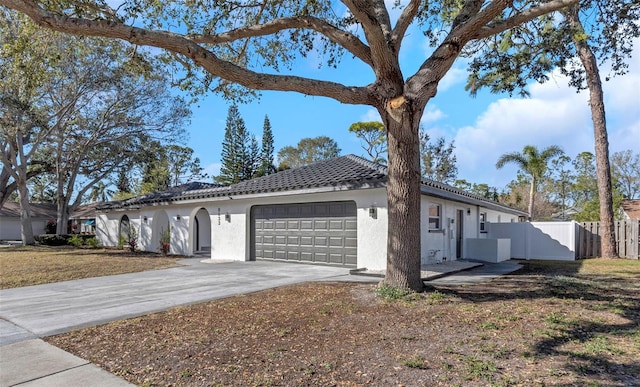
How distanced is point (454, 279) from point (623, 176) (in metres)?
37.3

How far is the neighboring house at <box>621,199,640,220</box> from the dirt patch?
26.0m

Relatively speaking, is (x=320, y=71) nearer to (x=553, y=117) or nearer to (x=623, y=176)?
(x=553, y=117)

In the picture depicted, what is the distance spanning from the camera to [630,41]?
9781 mm

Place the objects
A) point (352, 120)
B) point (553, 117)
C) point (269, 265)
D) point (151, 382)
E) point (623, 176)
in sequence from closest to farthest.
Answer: point (151, 382) < point (269, 265) < point (553, 117) < point (352, 120) < point (623, 176)

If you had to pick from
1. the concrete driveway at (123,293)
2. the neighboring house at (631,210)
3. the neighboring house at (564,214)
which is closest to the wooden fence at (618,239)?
the concrete driveway at (123,293)

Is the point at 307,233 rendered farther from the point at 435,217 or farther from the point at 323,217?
the point at 435,217

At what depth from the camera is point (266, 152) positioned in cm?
3997

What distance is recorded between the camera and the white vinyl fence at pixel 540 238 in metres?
16.8

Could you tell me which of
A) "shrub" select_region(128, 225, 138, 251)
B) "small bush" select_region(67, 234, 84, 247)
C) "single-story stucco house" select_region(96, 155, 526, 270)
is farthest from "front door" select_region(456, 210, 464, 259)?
"small bush" select_region(67, 234, 84, 247)

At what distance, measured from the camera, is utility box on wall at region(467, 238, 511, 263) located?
14.7m

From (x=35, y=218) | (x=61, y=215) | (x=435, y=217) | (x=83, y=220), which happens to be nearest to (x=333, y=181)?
(x=435, y=217)

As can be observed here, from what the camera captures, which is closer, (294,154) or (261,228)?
(261,228)

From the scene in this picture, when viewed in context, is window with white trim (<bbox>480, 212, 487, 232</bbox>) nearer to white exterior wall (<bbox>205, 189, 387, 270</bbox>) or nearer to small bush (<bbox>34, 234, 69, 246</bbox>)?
white exterior wall (<bbox>205, 189, 387, 270</bbox>)

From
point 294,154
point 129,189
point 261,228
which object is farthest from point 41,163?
point 294,154
